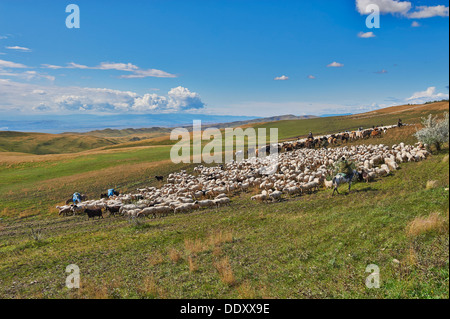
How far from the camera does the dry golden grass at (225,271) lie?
829cm

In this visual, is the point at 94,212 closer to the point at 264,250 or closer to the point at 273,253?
the point at 264,250

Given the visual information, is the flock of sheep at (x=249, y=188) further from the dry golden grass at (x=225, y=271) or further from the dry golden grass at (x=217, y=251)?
the dry golden grass at (x=225, y=271)

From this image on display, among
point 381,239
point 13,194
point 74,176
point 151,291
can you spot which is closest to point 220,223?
point 151,291

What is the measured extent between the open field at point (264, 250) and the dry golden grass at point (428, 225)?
0.09 feet

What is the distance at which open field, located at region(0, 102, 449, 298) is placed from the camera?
7.27 metres

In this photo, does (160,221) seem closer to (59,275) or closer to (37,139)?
(59,275)

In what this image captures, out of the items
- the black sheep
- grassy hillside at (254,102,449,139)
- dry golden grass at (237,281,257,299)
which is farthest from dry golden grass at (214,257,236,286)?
grassy hillside at (254,102,449,139)

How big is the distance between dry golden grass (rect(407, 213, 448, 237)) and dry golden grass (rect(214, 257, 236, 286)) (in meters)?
6.47

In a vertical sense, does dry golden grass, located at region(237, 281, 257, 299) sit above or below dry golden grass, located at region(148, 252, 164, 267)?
above

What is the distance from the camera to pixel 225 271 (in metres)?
8.70

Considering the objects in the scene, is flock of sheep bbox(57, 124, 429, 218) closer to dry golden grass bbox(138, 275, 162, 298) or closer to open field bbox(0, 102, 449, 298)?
open field bbox(0, 102, 449, 298)

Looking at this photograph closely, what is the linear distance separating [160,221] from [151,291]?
37.3ft

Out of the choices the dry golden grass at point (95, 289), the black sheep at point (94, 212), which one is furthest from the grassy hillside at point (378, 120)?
the dry golden grass at point (95, 289)

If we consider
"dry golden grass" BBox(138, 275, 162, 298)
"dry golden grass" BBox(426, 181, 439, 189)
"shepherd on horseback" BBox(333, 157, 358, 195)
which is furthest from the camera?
"shepherd on horseback" BBox(333, 157, 358, 195)
